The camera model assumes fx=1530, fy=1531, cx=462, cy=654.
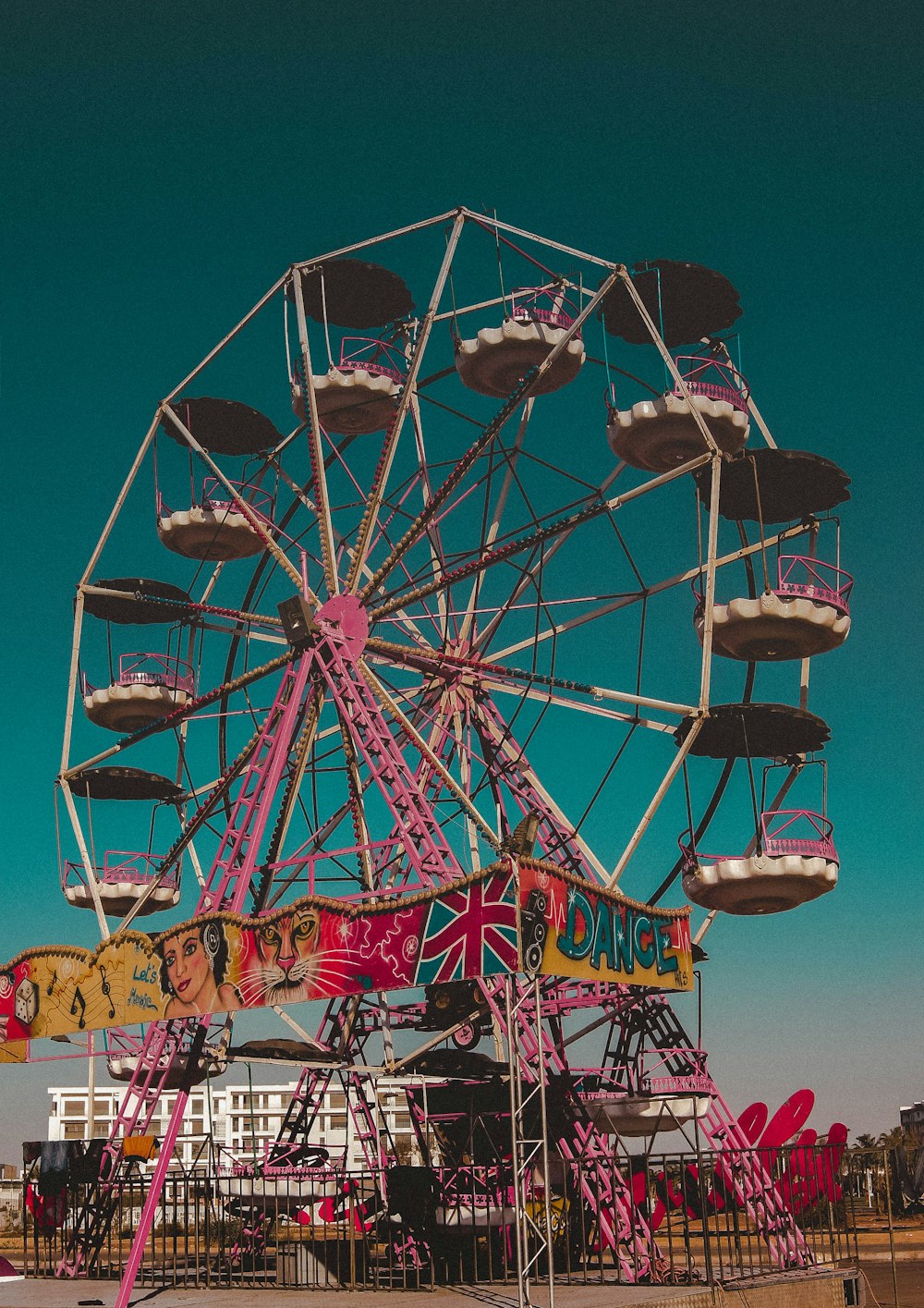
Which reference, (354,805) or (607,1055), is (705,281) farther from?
(607,1055)

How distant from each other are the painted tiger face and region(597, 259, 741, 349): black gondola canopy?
12623 mm

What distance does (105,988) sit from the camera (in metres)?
22.0

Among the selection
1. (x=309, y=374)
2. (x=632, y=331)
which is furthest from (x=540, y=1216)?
(x=632, y=331)

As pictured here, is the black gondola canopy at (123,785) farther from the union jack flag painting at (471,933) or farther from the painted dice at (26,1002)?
the union jack flag painting at (471,933)

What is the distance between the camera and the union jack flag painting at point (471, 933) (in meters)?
17.8

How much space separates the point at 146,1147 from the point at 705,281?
18.1 meters

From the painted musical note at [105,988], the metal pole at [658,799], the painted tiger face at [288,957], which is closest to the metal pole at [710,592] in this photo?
the metal pole at [658,799]

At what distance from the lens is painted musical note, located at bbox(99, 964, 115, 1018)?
21812mm

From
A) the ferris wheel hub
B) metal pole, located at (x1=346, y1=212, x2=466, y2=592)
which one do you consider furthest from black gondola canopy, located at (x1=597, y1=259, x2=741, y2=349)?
the ferris wheel hub

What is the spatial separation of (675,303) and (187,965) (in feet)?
48.5

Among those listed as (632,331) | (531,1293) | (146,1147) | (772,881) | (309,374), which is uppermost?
(632,331)

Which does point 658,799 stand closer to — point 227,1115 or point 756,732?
point 756,732

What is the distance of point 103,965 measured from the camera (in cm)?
2211

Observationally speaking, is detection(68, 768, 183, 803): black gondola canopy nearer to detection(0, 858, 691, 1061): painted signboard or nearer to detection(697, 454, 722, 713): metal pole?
detection(0, 858, 691, 1061): painted signboard
